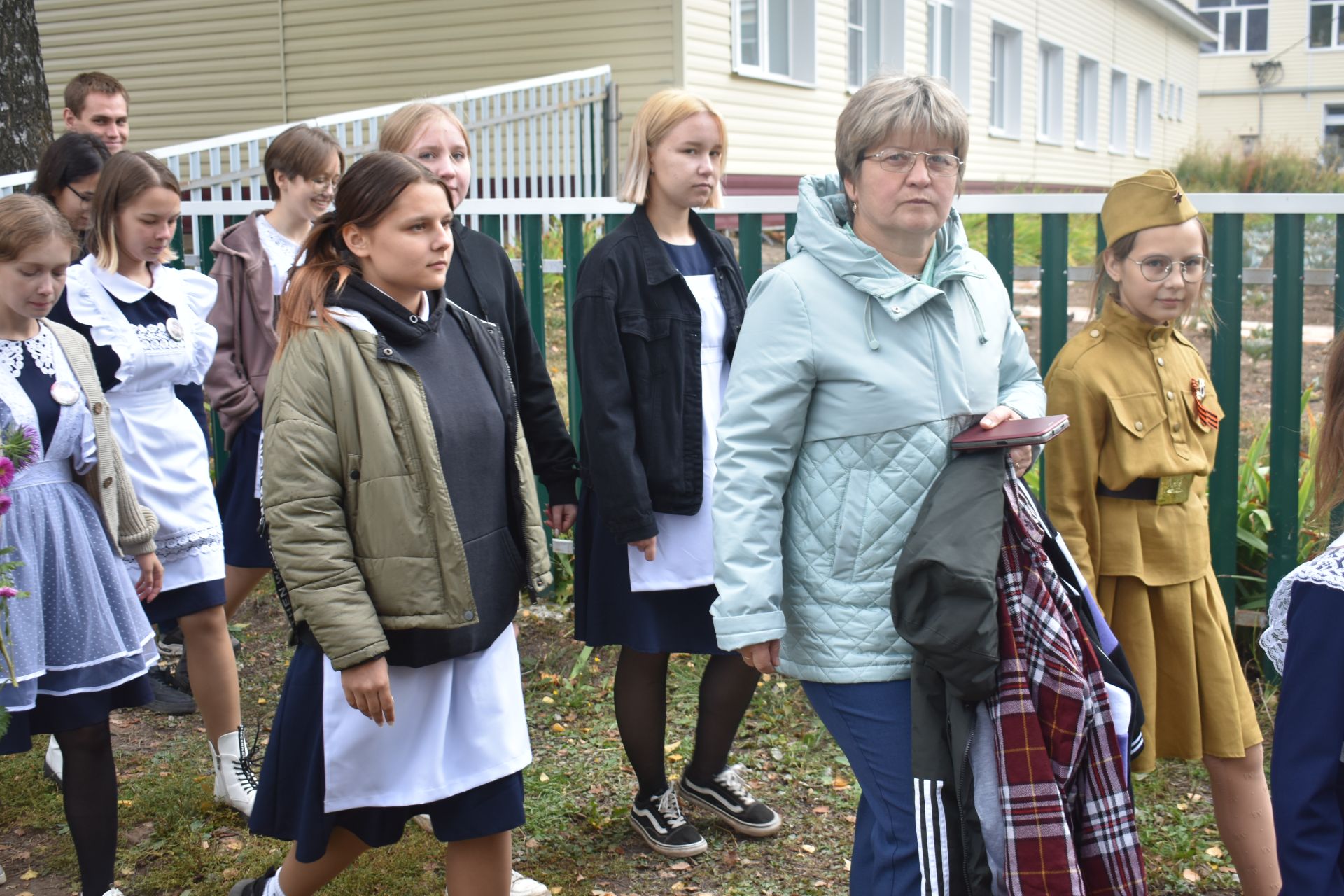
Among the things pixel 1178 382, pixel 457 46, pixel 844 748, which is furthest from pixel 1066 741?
pixel 457 46

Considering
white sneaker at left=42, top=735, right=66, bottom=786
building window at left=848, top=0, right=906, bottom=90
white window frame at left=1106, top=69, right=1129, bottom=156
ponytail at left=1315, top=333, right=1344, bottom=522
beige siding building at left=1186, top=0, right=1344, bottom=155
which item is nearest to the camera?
ponytail at left=1315, top=333, right=1344, bottom=522

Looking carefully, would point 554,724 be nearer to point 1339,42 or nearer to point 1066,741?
point 1066,741

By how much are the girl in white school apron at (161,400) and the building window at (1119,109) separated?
27313 mm

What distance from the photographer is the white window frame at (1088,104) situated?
25984 millimetres

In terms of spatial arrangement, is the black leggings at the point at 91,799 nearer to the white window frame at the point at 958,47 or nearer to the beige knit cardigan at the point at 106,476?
the beige knit cardigan at the point at 106,476

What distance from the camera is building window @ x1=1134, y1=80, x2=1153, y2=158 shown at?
29.8 m

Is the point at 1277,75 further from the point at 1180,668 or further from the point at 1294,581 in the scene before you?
the point at 1294,581

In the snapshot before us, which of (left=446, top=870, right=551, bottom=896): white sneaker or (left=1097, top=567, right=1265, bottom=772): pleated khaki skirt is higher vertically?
(left=1097, top=567, right=1265, bottom=772): pleated khaki skirt

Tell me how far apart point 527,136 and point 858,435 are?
37.5 feet

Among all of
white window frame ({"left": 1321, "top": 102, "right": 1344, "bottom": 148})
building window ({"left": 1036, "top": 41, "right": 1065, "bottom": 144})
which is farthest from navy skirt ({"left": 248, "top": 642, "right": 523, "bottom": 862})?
white window frame ({"left": 1321, "top": 102, "right": 1344, "bottom": 148})

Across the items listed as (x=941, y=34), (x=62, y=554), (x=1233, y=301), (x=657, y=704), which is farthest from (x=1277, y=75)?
(x=62, y=554)

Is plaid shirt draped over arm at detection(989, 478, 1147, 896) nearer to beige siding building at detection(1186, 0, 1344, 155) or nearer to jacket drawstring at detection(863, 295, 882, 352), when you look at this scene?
jacket drawstring at detection(863, 295, 882, 352)

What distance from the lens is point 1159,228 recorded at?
298 centimetres

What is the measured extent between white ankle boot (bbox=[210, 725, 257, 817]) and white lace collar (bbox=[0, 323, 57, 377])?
1.31 m
